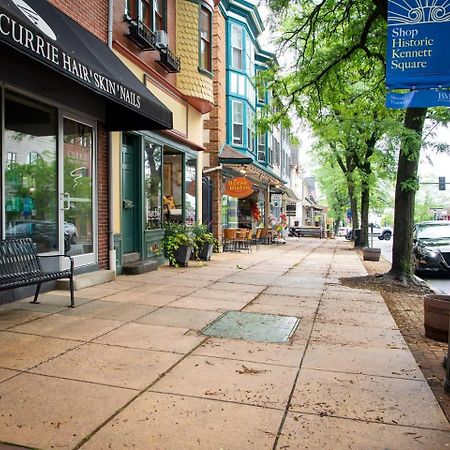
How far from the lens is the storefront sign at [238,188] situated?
54.4ft

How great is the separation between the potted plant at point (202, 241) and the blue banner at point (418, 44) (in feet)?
24.4

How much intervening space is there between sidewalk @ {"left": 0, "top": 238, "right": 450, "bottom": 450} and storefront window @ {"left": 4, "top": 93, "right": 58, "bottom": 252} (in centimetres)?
113

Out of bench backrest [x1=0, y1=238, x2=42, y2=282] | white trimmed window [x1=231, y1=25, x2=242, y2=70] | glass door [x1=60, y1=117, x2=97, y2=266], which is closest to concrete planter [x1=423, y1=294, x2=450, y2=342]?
bench backrest [x1=0, y1=238, x2=42, y2=282]

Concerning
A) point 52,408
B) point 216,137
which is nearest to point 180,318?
point 52,408

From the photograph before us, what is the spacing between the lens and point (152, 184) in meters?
11.5

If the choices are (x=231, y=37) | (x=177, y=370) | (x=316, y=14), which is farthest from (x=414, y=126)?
(x=231, y=37)

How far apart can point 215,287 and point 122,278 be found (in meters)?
1.95

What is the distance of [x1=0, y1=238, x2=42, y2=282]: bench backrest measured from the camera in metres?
5.79

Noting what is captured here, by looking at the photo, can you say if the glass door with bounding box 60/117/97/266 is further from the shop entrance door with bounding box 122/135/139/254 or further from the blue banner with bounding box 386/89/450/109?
the blue banner with bounding box 386/89/450/109

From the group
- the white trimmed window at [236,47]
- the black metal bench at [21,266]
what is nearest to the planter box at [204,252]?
the black metal bench at [21,266]

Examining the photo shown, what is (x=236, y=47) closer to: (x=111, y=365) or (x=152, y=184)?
(x=152, y=184)

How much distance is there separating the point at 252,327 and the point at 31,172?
4153mm

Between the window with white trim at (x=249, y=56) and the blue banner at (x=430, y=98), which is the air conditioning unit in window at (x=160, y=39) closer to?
the blue banner at (x=430, y=98)

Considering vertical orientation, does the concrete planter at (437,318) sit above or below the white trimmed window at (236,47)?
below
